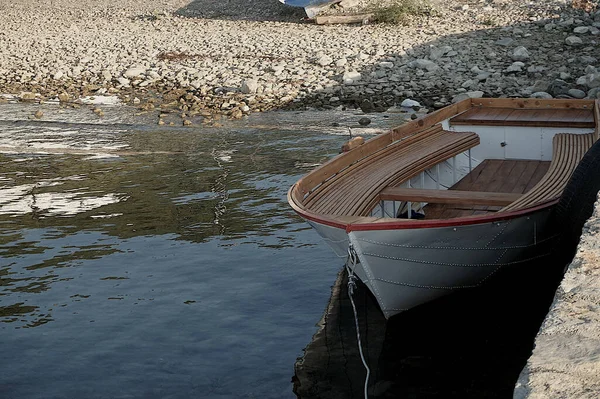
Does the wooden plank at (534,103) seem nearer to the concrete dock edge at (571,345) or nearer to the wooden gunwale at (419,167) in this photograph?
the wooden gunwale at (419,167)

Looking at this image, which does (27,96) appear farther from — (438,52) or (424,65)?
(438,52)

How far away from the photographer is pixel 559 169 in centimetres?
821

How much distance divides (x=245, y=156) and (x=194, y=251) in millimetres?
4853

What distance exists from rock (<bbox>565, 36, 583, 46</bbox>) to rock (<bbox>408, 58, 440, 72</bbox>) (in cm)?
302

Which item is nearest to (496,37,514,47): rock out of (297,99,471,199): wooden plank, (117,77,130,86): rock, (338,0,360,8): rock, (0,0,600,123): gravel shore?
(0,0,600,123): gravel shore

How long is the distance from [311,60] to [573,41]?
5579 mm

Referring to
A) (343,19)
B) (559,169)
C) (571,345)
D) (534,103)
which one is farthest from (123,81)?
(571,345)

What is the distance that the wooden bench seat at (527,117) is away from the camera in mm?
9961

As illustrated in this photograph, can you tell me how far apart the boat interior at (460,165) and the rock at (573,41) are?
867cm

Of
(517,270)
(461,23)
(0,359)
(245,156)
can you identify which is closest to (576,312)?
(517,270)

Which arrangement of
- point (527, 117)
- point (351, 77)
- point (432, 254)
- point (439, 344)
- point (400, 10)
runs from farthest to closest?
point (400, 10) → point (351, 77) → point (527, 117) → point (439, 344) → point (432, 254)

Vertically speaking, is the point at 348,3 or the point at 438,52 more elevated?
the point at 348,3

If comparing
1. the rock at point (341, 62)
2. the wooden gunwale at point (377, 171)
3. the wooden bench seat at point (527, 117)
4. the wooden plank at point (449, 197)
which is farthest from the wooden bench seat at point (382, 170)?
the rock at point (341, 62)

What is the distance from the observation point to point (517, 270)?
24.7 ft
